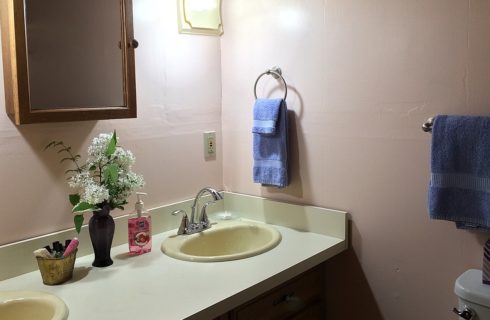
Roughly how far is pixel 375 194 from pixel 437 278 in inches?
13.5

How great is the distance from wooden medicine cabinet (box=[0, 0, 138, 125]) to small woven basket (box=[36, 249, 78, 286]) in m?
0.41

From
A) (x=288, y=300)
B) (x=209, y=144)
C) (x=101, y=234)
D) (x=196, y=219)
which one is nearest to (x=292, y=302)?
(x=288, y=300)

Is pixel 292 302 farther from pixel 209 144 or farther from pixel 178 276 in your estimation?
pixel 209 144

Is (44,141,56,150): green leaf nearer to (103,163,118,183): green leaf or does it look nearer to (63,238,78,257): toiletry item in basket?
(103,163,118,183): green leaf

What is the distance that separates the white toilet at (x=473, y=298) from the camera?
4.54 feet

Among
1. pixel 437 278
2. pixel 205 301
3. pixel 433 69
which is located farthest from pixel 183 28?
pixel 437 278

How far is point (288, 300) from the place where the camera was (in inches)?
66.4

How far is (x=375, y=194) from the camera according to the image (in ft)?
5.74

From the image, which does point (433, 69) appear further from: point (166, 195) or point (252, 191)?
point (166, 195)

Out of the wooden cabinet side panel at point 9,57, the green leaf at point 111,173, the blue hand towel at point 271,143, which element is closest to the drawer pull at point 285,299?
the blue hand towel at point 271,143

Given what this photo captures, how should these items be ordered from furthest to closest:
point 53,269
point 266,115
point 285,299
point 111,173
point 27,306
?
point 266,115, point 285,299, point 111,173, point 53,269, point 27,306

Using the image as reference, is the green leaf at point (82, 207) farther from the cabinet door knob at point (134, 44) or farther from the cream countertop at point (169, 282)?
the cabinet door knob at point (134, 44)

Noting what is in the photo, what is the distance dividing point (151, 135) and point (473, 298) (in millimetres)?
1246

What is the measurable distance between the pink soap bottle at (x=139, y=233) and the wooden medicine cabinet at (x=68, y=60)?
Result: 35 cm
